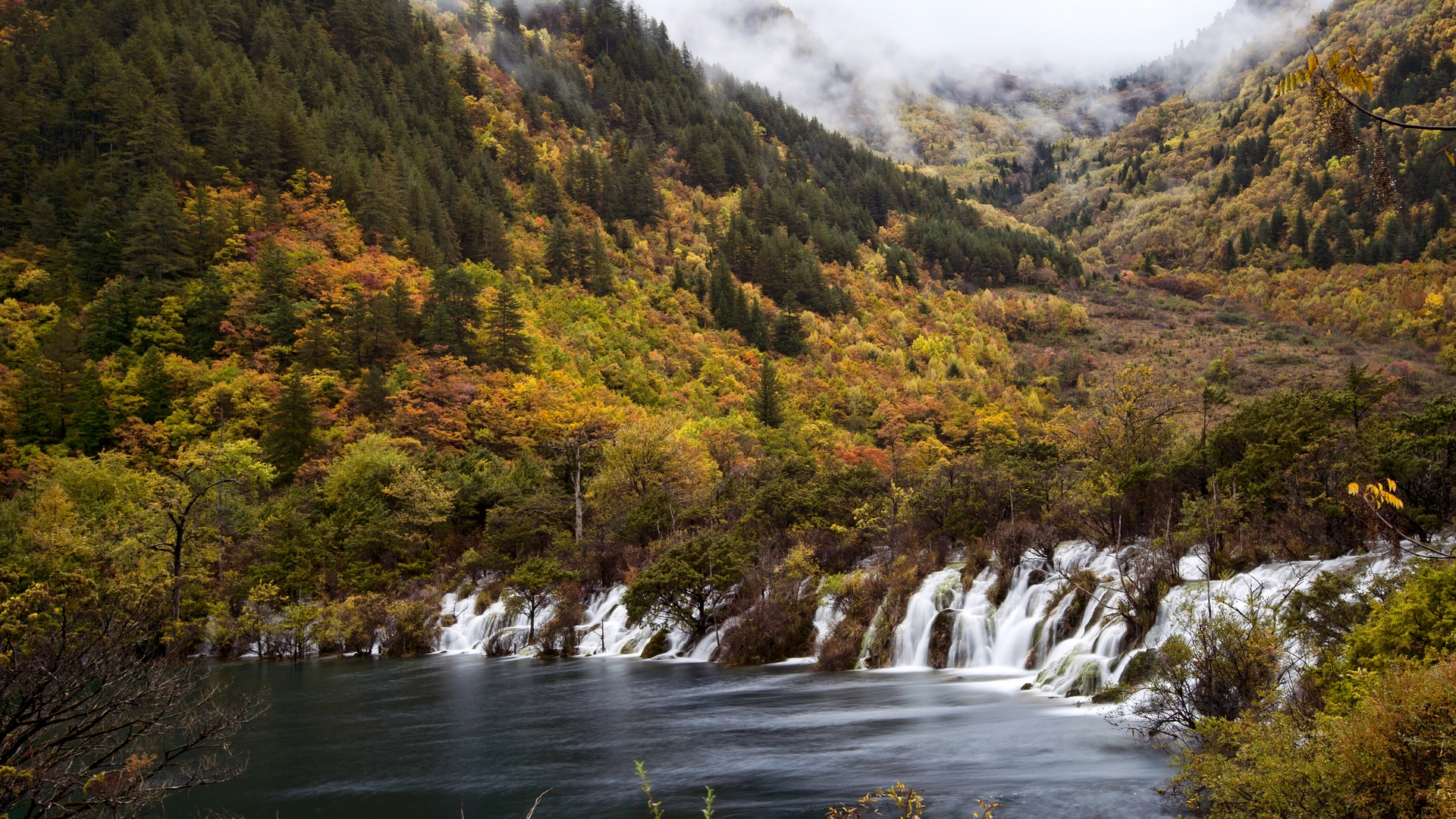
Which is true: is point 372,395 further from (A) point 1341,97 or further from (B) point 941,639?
(A) point 1341,97

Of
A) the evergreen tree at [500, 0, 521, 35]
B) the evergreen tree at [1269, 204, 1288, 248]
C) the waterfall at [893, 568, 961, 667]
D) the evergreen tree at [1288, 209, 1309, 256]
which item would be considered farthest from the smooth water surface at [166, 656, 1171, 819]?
the evergreen tree at [500, 0, 521, 35]

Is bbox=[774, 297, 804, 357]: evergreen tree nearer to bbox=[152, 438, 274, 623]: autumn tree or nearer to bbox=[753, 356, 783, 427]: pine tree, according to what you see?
bbox=[753, 356, 783, 427]: pine tree

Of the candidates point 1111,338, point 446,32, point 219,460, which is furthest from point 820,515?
point 446,32

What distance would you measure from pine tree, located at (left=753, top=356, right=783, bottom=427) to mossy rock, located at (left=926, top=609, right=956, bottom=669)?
44239mm

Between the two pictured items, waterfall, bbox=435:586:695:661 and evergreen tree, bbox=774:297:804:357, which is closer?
waterfall, bbox=435:586:695:661

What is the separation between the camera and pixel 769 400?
243 feet

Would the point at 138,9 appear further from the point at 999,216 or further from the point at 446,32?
the point at 999,216

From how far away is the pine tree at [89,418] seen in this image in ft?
179

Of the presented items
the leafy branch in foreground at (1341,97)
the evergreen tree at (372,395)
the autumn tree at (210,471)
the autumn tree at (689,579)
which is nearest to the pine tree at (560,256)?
the evergreen tree at (372,395)

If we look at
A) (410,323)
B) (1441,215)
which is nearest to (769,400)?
(410,323)

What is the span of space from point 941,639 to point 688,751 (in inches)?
492

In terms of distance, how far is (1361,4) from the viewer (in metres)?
162

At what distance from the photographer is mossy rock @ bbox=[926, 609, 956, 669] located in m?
28.5

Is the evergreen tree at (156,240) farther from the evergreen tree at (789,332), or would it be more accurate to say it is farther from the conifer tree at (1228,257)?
the conifer tree at (1228,257)
